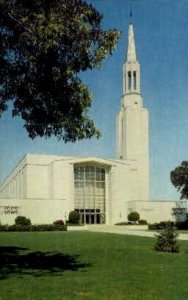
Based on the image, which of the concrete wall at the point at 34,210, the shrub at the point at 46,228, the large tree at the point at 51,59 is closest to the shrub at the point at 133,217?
the concrete wall at the point at 34,210

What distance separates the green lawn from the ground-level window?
5086 centimetres

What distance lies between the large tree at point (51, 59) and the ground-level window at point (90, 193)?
55464mm

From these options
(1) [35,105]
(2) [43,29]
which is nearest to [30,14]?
(2) [43,29]

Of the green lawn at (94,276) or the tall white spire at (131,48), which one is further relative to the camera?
the tall white spire at (131,48)

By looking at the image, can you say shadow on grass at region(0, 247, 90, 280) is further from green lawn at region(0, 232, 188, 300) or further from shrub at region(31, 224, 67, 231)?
shrub at region(31, 224, 67, 231)

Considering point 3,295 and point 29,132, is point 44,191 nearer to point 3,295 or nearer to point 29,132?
point 29,132

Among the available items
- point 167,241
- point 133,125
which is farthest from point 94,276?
point 133,125

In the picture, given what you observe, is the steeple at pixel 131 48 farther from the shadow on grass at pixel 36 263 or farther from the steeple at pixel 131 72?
the shadow on grass at pixel 36 263

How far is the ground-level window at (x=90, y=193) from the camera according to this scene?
71.1 meters

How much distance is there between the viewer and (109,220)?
7244cm

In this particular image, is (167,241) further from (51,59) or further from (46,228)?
(46,228)

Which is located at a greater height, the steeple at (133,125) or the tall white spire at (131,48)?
the tall white spire at (131,48)

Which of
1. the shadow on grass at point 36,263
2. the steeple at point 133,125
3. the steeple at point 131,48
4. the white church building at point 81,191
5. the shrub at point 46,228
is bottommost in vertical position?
the shrub at point 46,228

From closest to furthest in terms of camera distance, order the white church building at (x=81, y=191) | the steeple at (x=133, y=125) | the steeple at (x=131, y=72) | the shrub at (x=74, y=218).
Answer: the shrub at (x=74, y=218) → the white church building at (x=81, y=191) → the steeple at (x=133, y=125) → the steeple at (x=131, y=72)
